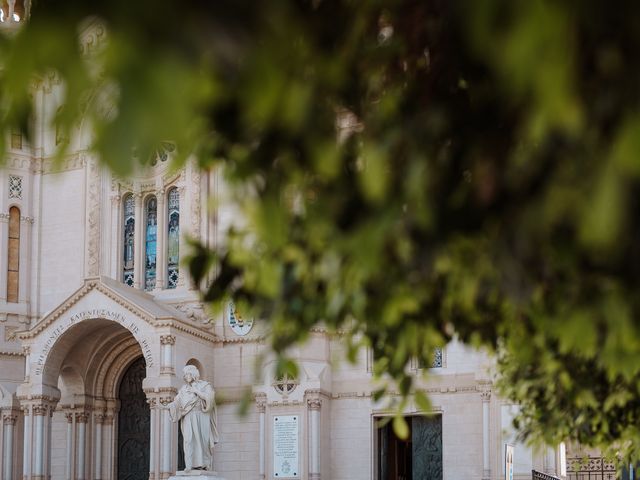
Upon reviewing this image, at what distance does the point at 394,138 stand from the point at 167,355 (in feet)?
72.5

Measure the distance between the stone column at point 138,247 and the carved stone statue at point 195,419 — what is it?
785 cm

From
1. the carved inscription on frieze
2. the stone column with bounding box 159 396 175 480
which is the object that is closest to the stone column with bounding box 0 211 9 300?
the carved inscription on frieze

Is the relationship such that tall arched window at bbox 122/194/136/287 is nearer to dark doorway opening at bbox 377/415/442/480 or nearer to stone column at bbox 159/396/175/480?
stone column at bbox 159/396/175/480

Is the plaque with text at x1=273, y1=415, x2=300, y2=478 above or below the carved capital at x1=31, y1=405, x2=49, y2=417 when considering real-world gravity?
below

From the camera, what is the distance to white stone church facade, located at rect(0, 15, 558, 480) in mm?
24969

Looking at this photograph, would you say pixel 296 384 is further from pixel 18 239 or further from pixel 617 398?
pixel 617 398

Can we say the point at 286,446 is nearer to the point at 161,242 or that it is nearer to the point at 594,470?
the point at 161,242

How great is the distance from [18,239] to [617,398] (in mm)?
24342

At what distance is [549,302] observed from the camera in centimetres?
387

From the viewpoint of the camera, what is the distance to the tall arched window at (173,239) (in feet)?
92.3

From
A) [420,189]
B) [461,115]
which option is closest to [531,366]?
[461,115]

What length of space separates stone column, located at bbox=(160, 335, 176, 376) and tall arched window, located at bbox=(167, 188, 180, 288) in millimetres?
3554

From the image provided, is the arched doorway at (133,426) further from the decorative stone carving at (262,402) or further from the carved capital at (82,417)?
the decorative stone carving at (262,402)

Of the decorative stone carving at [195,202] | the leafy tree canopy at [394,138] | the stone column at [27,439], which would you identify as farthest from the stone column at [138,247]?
the leafy tree canopy at [394,138]
